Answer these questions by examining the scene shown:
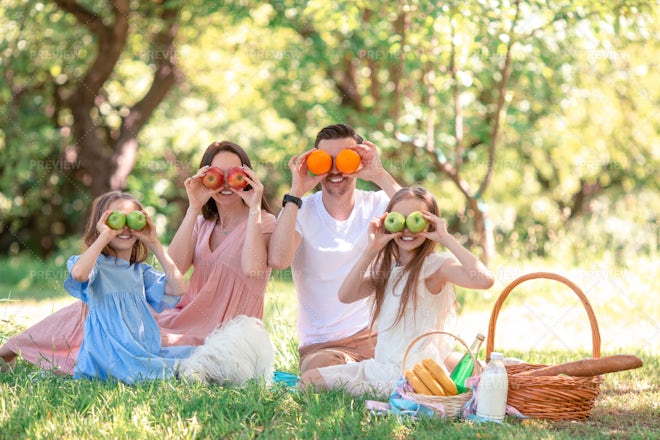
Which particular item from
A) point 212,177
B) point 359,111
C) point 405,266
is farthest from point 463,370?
point 359,111

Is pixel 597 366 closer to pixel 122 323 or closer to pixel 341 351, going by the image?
pixel 341 351

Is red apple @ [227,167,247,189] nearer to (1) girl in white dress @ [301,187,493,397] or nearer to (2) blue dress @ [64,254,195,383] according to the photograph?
(2) blue dress @ [64,254,195,383]

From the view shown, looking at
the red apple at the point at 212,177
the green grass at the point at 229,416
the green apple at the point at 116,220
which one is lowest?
the green grass at the point at 229,416

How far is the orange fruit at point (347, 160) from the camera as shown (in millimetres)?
4617

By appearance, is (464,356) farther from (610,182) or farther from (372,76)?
(610,182)

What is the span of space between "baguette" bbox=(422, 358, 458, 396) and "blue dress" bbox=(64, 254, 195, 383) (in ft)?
4.50

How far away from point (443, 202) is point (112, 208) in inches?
384

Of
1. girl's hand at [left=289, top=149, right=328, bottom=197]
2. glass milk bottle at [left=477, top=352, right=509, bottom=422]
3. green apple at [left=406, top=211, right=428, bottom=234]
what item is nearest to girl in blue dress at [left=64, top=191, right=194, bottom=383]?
girl's hand at [left=289, top=149, right=328, bottom=197]

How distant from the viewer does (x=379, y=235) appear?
421cm

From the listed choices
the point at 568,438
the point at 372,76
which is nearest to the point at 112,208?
the point at 568,438

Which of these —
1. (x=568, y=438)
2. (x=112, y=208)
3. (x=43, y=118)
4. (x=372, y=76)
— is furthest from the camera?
(x=43, y=118)

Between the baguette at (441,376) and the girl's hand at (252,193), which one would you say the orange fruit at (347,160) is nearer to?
the girl's hand at (252,193)

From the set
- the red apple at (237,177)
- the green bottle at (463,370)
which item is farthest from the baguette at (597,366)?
the red apple at (237,177)

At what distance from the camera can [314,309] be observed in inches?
194
